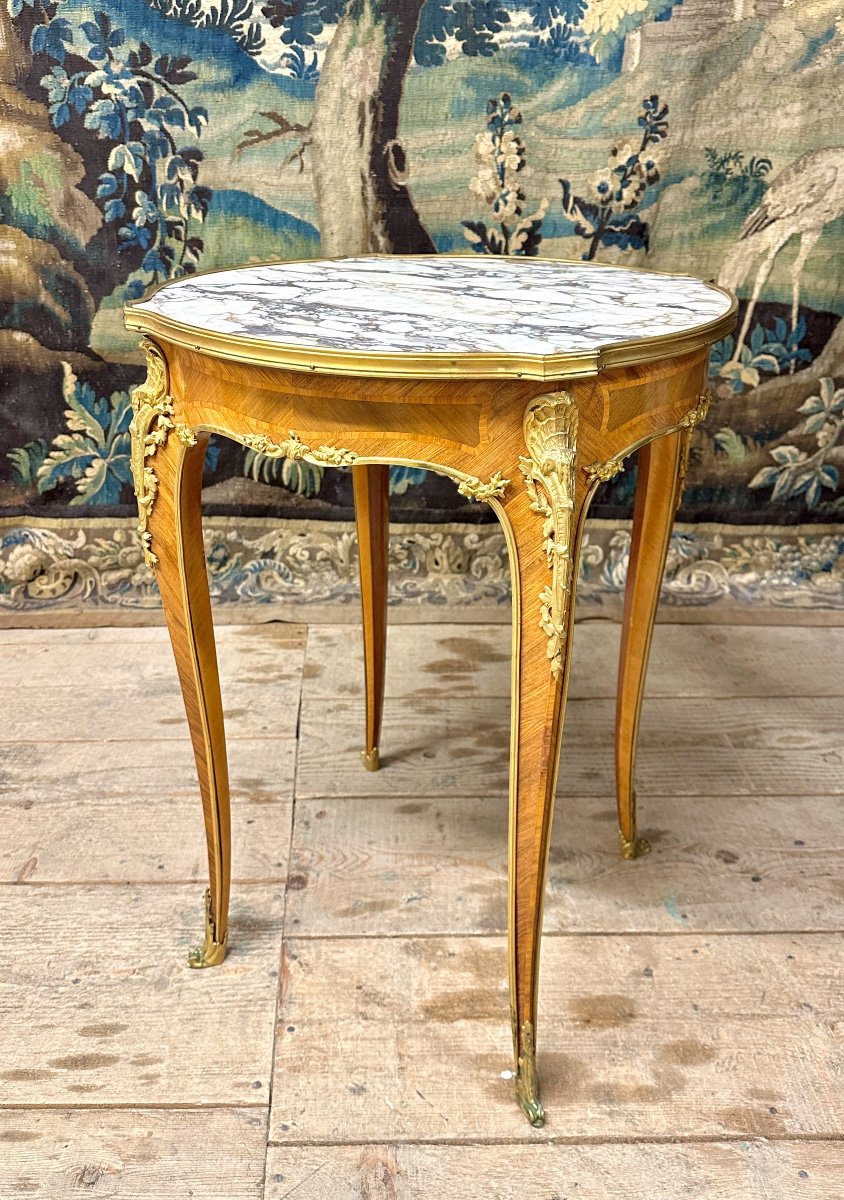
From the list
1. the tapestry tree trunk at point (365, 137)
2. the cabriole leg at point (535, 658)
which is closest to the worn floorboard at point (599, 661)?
the tapestry tree trunk at point (365, 137)

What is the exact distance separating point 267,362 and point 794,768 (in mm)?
1199

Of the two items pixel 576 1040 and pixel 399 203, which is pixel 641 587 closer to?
pixel 576 1040

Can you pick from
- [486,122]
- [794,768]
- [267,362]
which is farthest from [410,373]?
[486,122]

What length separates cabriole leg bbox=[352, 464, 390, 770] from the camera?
5.33 feet

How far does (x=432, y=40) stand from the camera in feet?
6.73

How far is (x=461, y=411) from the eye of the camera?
3.30 ft

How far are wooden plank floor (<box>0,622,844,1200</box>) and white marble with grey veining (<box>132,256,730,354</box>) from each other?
0.77 metres

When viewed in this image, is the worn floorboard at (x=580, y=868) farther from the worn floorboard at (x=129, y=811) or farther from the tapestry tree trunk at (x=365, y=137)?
the tapestry tree trunk at (x=365, y=137)

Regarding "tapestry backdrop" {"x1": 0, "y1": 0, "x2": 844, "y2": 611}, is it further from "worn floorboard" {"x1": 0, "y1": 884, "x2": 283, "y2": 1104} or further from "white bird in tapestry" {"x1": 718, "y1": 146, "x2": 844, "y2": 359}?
"worn floorboard" {"x1": 0, "y1": 884, "x2": 283, "y2": 1104}

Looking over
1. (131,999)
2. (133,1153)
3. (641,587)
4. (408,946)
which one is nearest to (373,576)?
(641,587)

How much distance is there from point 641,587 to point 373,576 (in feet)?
1.39

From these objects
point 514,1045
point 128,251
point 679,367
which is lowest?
point 514,1045

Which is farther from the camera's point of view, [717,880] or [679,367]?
[717,880]

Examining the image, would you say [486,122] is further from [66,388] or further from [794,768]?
[794,768]
